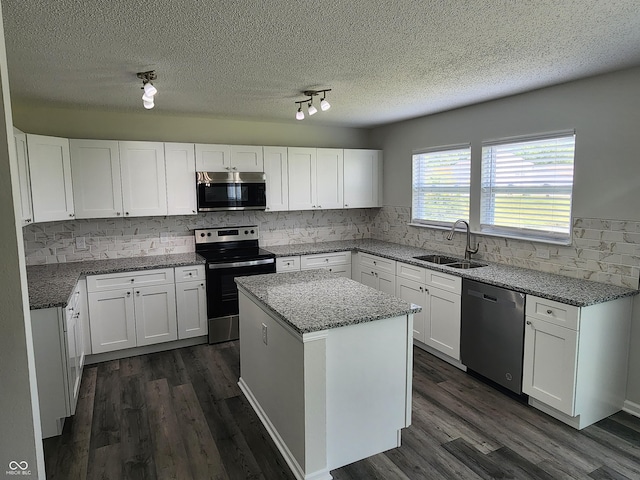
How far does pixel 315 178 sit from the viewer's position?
5184mm

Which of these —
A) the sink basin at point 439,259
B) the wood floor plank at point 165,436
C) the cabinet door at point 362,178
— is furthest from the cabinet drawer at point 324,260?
the wood floor plank at point 165,436

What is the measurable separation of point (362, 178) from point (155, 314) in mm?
2987

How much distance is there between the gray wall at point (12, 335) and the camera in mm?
1463

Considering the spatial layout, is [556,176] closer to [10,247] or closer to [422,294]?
[422,294]

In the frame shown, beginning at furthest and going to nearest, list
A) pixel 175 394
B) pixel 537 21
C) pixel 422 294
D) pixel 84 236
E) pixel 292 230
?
pixel 292 230 → pixel 84 236 → pixel 422 294 → pixel 175 394 → pixel 537 21

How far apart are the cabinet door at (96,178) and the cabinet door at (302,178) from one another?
1.88 m

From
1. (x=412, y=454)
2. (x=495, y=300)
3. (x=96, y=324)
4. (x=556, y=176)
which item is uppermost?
(x=556, y=176)

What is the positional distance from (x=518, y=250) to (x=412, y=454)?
209 centimetres

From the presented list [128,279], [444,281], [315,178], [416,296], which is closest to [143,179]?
[128,279]

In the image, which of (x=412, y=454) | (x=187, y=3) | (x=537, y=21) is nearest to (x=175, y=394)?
(x=412, y=454)

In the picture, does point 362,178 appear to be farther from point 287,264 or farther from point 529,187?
point 529,187

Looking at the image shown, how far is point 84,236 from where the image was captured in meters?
4.30

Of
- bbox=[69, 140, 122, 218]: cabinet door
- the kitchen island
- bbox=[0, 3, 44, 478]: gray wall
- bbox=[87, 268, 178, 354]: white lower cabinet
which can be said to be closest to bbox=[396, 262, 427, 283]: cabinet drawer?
the kitchen island

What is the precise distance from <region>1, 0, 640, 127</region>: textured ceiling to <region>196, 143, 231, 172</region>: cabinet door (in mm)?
867
